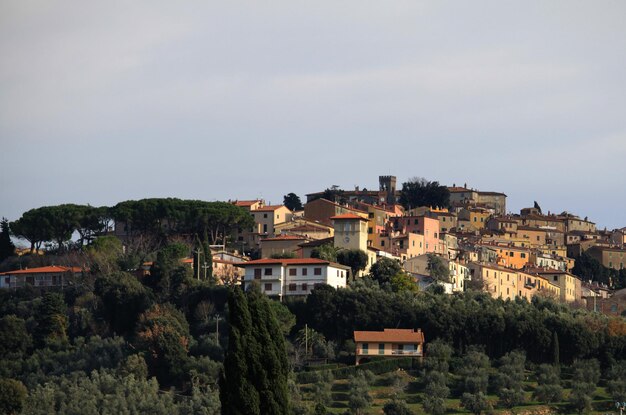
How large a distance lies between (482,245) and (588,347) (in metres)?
35.4

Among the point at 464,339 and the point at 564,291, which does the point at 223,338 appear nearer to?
the point at 464,339

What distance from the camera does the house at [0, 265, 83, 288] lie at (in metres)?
92.8

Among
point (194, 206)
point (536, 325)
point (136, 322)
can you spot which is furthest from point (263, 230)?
point (536, 325)

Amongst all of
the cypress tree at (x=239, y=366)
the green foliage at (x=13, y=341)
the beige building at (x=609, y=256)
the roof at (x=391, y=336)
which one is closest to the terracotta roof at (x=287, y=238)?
the roof at (x=391, y=336)

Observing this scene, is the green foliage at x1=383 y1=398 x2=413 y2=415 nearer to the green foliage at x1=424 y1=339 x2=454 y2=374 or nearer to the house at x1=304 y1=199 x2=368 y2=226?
the green foliage at x1=424 y1=339 x2=454 y2=374

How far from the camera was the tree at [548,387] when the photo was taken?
237 ft

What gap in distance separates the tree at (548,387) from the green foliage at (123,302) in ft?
71.4

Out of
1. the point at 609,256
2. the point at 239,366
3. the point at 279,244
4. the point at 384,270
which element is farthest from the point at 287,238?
the point at 239,366

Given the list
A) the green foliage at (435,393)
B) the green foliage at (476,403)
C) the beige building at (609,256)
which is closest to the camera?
the green foliage at (435,393)

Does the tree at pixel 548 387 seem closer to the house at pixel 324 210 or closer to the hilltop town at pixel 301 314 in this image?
the hilltop town at pixel 301 314

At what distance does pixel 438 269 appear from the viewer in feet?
304

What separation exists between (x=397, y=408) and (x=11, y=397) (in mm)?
18143

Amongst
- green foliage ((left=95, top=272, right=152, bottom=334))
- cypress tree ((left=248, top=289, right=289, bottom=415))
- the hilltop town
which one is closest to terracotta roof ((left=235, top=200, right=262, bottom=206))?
the hilltop town

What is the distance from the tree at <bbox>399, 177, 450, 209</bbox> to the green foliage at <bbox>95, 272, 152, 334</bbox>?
152 ft
